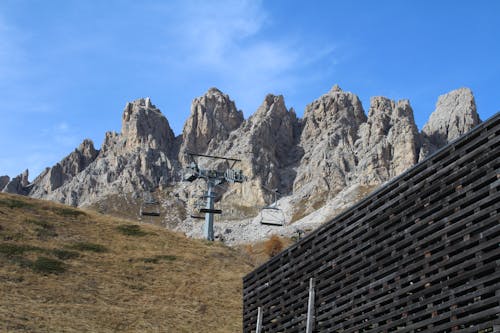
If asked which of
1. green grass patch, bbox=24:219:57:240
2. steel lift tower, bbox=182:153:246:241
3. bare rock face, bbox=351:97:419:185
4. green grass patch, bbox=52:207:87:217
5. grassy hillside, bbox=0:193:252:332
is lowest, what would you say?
grassy hillside, bbox=0:193:252:332

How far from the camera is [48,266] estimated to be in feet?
150

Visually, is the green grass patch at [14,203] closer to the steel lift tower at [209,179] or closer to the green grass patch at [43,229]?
the green grass patch at [43,229]

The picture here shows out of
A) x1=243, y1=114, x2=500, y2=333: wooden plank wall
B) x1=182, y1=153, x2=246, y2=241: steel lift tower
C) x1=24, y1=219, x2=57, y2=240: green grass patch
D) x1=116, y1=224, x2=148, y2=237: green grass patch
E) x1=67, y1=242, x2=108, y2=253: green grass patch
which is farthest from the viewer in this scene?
x1=182, y1=153, x2=246, y2=241: steel lift tower

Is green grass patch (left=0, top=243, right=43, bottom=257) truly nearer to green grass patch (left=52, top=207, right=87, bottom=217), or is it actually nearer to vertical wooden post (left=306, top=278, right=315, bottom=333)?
green grass patch (left=52, top=207, right=87, bottom=217)

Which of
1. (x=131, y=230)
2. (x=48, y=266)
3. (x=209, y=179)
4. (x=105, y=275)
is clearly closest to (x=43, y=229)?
(x=131, y=230)

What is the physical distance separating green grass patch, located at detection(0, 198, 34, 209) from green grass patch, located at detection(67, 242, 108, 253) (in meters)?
10.6

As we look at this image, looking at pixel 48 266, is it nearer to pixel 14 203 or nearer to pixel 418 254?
pixel 14 203

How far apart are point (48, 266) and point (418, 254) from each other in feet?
119

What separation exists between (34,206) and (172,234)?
13.4 meters

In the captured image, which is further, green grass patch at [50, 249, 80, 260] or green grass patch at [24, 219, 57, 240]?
green grass patch at [24, 219, 57, 240]

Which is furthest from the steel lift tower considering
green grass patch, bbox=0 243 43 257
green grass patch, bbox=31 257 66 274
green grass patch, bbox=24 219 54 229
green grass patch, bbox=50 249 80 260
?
green grass patch, bbox=31 257 66 274

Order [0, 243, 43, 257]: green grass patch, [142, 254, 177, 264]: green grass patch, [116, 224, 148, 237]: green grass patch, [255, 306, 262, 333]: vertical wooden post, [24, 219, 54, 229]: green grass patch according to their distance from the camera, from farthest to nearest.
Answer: [116, 224, 148, 237]: green grass patch
[24, 219, 54, 229]: green grass patch
[142, 254, 177, 264]: green grass patch
[0, 243, 43, 257]: green grass patch
[255, 306, 262, 333]: vertical wooden post

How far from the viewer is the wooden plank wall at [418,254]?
12.5 metres

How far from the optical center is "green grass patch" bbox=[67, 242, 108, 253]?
5241 cm
